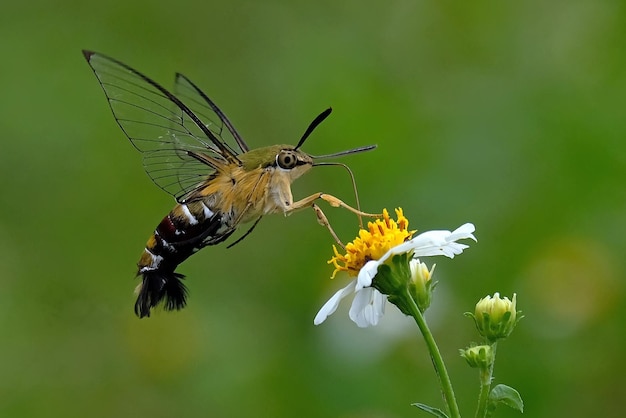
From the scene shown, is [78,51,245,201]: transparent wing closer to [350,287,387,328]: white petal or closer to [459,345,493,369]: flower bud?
[350,287,387,328]: white petal

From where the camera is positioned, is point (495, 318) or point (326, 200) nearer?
point (495, 318)

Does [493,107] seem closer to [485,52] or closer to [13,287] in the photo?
[485,52]

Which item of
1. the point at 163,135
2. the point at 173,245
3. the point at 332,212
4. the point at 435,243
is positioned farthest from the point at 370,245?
the point at 332,212

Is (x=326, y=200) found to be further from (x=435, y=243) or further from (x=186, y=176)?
(x=186, y=176)

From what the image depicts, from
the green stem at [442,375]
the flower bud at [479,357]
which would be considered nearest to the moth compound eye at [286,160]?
the green stem at [442,375]

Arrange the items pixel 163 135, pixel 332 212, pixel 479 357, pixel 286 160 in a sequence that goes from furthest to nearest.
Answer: pixel 332 212 < pixel 163 135 < pixel 286 160 < pixel 479 357

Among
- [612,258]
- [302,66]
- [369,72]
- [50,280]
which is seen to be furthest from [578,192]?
[50,280]
